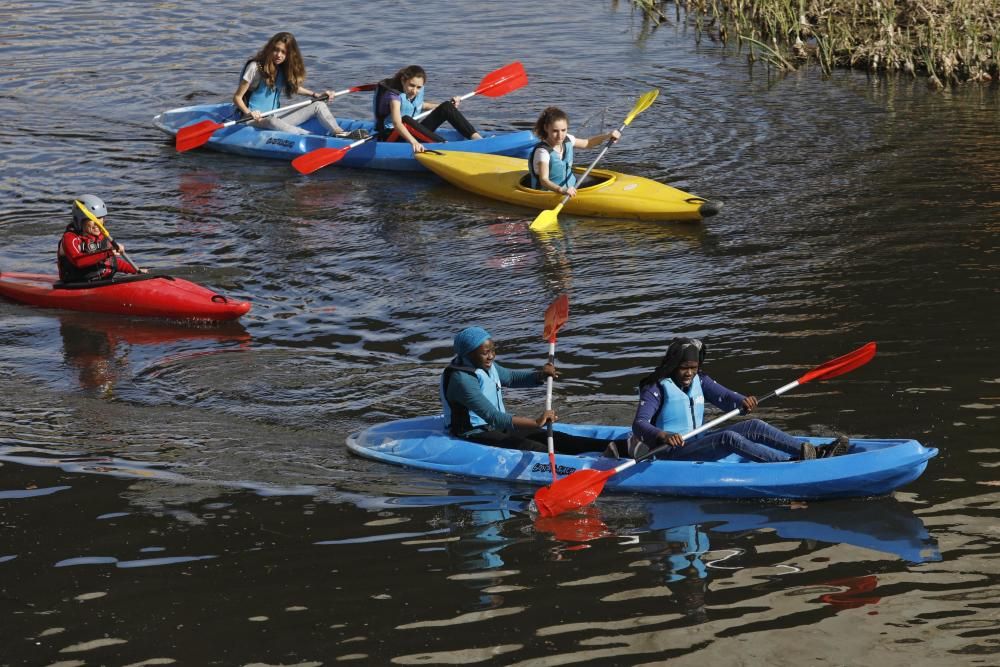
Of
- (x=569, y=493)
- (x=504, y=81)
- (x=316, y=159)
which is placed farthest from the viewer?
(x=504, y=81)

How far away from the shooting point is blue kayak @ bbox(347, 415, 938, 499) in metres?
6.63

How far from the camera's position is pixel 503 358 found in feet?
30.3

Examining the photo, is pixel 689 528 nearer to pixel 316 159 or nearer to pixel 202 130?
pixel 316 159

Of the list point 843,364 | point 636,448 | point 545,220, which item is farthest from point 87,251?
point 843,364

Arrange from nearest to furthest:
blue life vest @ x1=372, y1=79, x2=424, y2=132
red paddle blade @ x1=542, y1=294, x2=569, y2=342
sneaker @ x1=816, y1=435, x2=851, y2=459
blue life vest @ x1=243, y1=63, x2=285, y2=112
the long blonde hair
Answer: sneaker @ x1=816, y1=435, x2=851, y2=459 → red paddle blade @ x1=542, y1=294, x2=569, y2=342 → blue life vest @ x1=372, y1=79, x2=424, y2=132 → the long blonde hair → blue life vest @ x1=243, y1=63, x2=285, y2=112

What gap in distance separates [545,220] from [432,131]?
2694 millimetres

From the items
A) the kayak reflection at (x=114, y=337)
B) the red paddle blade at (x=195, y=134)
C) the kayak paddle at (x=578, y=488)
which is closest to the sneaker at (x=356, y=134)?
the red paddle blade at (x=195, y=134)

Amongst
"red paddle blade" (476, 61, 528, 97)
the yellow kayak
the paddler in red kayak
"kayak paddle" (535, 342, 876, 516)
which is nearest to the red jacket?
the paddler in red kayak

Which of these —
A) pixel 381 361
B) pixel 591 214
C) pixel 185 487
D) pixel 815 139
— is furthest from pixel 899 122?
pixel 185 487

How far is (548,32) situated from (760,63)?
3513 millimetres

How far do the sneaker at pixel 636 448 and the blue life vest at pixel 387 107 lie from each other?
726 centimetres

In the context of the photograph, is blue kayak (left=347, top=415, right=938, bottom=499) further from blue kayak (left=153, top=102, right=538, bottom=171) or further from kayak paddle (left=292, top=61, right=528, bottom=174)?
blue kayak (left=153, top=102, right=538, bottom=171)

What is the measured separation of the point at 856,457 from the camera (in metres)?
6.67

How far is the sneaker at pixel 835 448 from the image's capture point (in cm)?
684
